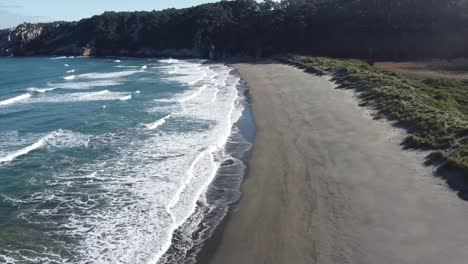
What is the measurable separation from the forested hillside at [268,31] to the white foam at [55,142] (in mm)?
49034

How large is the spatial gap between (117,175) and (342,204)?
8864mm

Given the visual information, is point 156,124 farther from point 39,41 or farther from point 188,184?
point 39,41

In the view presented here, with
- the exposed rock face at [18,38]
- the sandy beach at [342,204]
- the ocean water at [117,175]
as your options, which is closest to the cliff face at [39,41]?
the exposed rock face at [18,38]

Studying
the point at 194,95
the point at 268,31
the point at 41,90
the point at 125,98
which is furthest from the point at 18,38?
the point at 194,95

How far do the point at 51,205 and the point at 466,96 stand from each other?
88.1 ft

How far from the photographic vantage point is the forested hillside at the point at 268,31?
64875 mm

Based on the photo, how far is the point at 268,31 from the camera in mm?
82062

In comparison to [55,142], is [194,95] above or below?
above

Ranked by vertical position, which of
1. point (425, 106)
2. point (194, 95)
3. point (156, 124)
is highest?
point (425, 106)

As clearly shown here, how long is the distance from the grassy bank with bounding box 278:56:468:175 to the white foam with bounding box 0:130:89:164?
1569cm

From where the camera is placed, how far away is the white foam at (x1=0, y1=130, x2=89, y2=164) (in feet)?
70.2

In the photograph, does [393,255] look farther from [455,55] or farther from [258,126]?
[455,55]

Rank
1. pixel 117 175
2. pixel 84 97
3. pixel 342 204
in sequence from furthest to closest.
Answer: pixel 84 97, pixel 117 175, pixel 342 204

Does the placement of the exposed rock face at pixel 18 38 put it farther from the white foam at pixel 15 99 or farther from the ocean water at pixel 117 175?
the ocean water at pixel 117 175
